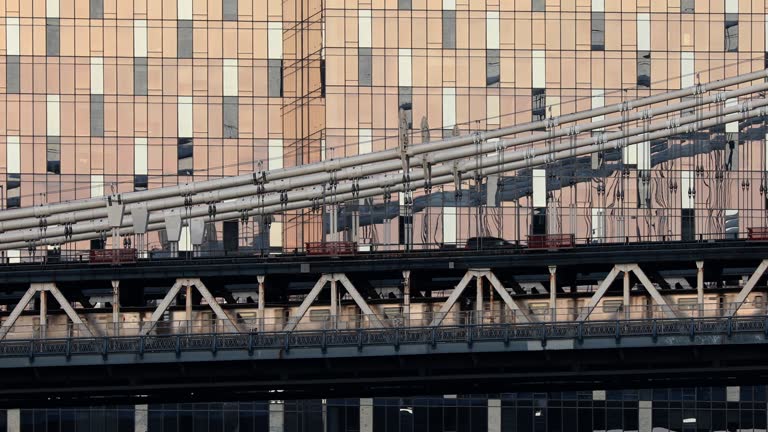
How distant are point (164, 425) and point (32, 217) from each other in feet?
64.7

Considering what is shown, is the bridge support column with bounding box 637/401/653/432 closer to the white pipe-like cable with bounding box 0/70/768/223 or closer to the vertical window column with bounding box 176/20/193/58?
the white pipe-like cable with bounding box 0/70/768/223

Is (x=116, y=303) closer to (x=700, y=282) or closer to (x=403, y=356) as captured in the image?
(x=403, y=356)

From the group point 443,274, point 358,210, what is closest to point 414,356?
point 443,274

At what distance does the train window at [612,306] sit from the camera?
11436 centimetres

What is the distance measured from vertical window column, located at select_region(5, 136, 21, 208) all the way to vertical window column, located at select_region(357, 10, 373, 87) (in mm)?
24487

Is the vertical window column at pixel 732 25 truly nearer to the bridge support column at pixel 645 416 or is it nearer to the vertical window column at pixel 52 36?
the bridge support column at pixel 645 416

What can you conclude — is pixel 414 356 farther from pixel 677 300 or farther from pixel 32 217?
pixel 32 217

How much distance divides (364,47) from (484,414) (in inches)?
1041

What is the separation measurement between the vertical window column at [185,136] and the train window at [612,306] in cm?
5536

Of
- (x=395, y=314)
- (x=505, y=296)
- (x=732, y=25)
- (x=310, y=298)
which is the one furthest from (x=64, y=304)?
(x=732, y=25)

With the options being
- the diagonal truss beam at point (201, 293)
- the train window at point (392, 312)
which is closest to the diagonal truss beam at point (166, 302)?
the diagonal truss beam at point (201, 293)

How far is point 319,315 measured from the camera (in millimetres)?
117312

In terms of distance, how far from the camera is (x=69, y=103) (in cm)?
17350

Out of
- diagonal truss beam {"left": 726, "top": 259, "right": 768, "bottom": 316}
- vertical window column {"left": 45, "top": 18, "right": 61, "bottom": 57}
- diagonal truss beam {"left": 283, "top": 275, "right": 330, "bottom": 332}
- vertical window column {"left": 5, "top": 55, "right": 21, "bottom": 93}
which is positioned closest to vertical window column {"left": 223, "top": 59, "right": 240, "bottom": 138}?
vertical window column {"left": 45, "top": 18, "right": 61, "bottom": 57}
